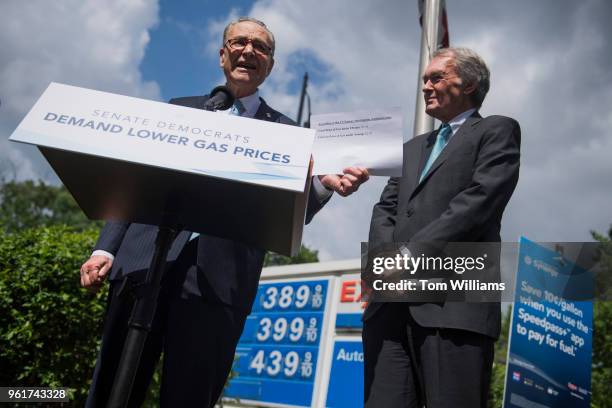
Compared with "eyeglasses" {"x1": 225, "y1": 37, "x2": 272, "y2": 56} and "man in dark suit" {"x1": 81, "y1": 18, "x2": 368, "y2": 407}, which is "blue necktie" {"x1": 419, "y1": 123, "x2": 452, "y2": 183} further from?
"eyeglasses" {"x1": 225, "y1": 37, "x2": 272, "y2": 56}

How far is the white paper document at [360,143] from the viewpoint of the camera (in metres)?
1.89

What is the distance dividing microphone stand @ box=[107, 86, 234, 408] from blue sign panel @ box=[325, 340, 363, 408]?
5.65 metres

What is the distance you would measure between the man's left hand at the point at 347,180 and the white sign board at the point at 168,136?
1.04 ft

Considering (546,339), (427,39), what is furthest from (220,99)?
(546,339)

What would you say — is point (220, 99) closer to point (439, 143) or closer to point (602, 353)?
point (439, 143)

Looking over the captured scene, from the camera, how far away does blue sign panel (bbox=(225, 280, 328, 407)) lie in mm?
7758

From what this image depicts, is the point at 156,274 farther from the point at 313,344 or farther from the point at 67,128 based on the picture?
the point at 313,344

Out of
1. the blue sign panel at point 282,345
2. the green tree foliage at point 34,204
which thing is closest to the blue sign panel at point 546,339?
the blue sign panel at point 282,345

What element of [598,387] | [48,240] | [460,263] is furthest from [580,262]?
[598,387]

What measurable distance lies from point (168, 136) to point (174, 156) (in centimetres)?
9

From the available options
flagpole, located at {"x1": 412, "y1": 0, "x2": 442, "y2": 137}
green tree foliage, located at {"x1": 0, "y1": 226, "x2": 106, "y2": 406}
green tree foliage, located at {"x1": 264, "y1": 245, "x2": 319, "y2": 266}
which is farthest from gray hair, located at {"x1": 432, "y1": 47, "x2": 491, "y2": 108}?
green tree foliage, located at {"x1": 264, "y1": 245, "x2": 319, "y2": 266}

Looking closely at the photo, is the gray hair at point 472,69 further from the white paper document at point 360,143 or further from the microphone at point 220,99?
the microphone at point 220,99

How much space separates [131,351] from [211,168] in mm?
631

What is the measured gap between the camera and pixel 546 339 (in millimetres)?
6195
